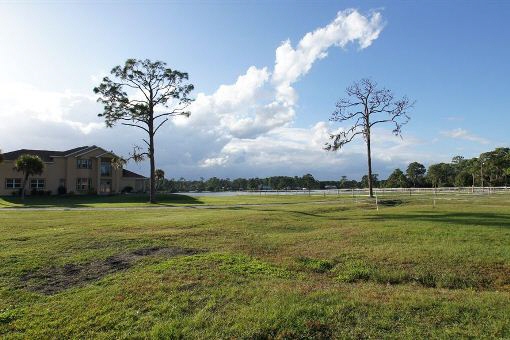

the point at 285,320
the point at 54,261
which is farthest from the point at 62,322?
the point at 54,261

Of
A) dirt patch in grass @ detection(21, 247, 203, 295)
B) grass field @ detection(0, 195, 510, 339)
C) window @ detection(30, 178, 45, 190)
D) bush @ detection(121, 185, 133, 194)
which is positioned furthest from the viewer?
bush @ detection(121, 185, 133, 194)

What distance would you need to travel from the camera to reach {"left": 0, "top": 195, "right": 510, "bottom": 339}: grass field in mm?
6332

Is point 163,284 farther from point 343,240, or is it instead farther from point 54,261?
point 343,240

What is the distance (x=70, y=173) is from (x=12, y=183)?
757cm

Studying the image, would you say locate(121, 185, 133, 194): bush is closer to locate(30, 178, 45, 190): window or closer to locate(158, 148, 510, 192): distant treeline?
locate(30, 178, 45, 190): window

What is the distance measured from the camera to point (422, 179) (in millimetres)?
106125

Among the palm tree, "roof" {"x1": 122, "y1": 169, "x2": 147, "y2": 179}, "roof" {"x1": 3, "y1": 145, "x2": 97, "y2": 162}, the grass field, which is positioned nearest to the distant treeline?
"roof" {"x1": 122, "y1": 169, "x2": 147, "y2": 179}

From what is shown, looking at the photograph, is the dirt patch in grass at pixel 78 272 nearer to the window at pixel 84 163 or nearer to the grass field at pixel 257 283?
the grass field at pixel 257 283

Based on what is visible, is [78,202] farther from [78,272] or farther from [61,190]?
[78,272]

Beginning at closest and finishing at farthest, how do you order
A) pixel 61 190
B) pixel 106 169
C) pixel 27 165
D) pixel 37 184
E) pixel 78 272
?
1. pixel 78 272
2. pixel 27 165
3. pixel 37 184
4. pixel 61 190
5. pixel 106 169

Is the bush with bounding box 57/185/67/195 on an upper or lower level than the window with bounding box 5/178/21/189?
lower

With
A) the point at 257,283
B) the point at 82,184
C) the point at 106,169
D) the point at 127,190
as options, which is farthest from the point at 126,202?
the point at 257,283

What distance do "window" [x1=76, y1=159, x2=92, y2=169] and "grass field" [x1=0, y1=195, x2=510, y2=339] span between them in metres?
49.5

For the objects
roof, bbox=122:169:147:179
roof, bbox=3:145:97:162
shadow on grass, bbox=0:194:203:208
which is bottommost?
shadow on grass, bbox=0:194:203:208
